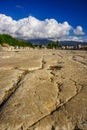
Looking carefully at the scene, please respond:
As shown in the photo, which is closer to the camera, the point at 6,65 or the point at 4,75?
the point at 4,75

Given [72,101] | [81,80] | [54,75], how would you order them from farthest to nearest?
[54,75] → [81,80] → [72,101]

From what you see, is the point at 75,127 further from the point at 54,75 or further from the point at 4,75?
the point at 4,75

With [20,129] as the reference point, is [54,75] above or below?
above

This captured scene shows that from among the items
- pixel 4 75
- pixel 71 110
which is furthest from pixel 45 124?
pixel 4 75

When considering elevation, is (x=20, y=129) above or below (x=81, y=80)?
below

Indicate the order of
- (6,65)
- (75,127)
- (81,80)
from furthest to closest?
(6,65)
(81,80)
(75,127)

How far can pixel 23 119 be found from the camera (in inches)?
241

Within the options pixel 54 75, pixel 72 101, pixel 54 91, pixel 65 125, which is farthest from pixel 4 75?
pixel 65 125

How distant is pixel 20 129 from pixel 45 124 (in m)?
0.60

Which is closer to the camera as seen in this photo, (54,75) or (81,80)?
(81,80)

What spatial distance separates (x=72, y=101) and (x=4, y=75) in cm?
385

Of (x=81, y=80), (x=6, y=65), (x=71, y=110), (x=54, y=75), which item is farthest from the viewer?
(x=6, y=65)

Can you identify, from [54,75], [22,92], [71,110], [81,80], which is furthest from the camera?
[54,75]

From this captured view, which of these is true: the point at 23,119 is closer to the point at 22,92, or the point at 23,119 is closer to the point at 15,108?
the point at 15,108
